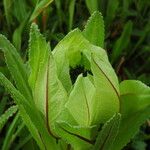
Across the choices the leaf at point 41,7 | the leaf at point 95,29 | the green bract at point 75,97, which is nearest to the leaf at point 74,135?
the green bract at point 75,97

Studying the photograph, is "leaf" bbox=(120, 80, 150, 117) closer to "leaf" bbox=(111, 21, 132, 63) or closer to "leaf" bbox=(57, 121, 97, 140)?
"leaf" bbox=(57, 121, 97, 140)

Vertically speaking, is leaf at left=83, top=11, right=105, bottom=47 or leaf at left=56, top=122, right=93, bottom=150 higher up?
leaf at left=83, top=11, right=105, bottom=47

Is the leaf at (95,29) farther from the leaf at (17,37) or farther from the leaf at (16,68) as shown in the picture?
the leaf at (17,37)

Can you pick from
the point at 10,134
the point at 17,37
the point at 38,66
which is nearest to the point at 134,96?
the point at 38,66

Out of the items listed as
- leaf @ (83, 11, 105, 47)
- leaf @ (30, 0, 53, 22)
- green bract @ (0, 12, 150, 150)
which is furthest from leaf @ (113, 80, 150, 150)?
leaf @ (30, 0, 53, 22)

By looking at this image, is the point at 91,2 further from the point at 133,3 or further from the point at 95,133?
the point at 95,133

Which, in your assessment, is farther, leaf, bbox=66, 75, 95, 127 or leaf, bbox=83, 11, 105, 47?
leaf, bbox=83, 11, 105, 47
